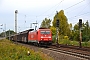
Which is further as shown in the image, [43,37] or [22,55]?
[43,37]

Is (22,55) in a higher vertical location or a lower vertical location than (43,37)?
lower

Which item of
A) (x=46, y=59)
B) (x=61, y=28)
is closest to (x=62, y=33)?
(x=61, y=28)

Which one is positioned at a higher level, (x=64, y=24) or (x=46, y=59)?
(x=64, y=24)

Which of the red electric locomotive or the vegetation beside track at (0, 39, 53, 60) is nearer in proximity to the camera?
the vegetation beside track at (0, 39, 53, 60)

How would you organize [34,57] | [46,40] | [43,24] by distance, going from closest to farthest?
[34,57] < [46,40] < [43,24]

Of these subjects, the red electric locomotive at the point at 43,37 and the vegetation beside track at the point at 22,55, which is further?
the red electric locomotive at the point at 43,37

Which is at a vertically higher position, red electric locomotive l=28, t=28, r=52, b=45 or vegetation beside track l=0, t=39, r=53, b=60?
red electric locomotive l=28, t=28, r=52, b=45

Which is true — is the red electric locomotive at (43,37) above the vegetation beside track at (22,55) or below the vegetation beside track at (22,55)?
above

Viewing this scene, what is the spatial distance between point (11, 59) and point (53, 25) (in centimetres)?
5094

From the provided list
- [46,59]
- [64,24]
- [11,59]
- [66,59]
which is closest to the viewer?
→ [46,59]

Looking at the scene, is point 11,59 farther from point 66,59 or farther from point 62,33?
point 62,33

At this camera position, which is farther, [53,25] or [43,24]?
[43,24]

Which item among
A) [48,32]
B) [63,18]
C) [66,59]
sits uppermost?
[63,18]

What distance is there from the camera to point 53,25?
66.8 metres
